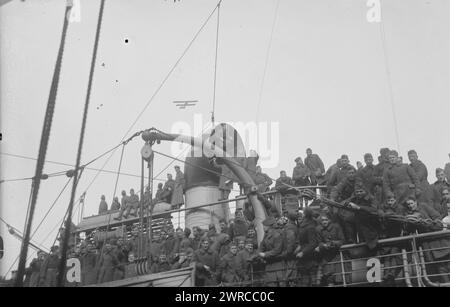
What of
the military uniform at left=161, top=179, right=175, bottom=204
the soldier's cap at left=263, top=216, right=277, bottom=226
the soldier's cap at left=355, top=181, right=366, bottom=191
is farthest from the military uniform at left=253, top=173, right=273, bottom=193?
the soldier's cap at left=355, top=181, right=366, bottom=191

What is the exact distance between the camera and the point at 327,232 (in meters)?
7.14

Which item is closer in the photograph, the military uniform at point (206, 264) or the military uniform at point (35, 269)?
the military uniform at point (206, 264)

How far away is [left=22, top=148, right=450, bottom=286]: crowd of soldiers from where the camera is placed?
6887mm

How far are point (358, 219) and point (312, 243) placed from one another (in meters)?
0.66

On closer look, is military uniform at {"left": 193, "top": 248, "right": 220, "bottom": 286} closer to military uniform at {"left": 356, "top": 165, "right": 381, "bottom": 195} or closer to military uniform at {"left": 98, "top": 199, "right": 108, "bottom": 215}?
military uniform at {"left": 356, "top": 165, "right": 381, "bottom": 195}

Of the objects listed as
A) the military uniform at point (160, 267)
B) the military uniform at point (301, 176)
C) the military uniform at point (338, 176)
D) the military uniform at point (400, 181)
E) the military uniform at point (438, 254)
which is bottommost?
the military uniform at point (438, 254)

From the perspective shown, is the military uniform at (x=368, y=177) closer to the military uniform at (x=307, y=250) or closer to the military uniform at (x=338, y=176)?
the military uniform at (x=338, y=176)

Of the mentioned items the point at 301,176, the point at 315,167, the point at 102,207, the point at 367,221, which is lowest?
the point at 367,221

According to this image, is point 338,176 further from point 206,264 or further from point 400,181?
point 206,264

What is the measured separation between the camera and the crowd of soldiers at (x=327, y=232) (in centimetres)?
689

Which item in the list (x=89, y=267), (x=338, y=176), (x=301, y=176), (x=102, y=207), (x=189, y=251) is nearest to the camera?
(x=338, y=176)

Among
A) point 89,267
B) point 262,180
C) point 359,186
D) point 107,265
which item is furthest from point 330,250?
point 89,267

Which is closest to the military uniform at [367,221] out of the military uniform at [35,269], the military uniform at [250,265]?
the military uniform at [250,265]
